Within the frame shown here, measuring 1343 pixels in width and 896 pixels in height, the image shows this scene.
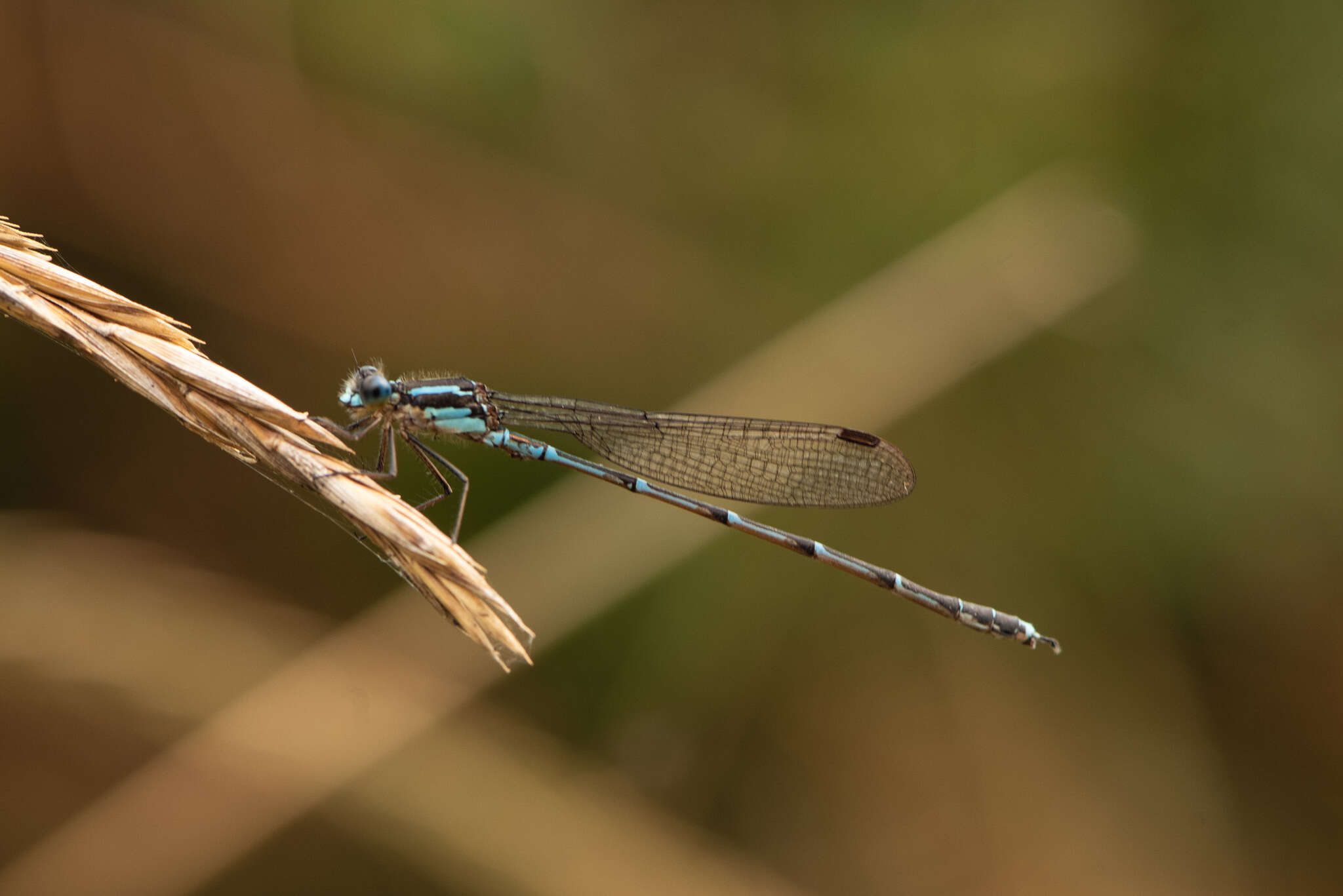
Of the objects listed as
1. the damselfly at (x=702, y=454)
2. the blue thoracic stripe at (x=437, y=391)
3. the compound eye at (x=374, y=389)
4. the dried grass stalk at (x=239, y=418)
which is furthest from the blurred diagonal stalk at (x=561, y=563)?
the dried grass stalk at (x=239, y=418)

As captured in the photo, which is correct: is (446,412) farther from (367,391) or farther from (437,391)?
(367,391)

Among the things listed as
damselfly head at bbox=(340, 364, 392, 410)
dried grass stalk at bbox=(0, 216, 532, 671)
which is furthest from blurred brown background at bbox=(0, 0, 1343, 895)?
dried grass stalk at bbox=(0, 216, 532, 671)

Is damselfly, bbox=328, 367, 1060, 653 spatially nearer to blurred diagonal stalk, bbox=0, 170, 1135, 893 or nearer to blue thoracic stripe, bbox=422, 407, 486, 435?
Answer: blue thoracic stripe, bbox=422, 407, 486, 435

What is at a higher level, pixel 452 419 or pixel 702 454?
pixel 702 454

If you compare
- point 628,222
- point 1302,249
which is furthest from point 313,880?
point 1302,249

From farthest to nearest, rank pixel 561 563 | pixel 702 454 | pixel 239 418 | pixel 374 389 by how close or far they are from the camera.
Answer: pixel 702 454 → pixel 561 563 → pixel 374 389 → pixel 239 418

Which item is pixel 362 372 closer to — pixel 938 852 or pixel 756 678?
pixel 756 678

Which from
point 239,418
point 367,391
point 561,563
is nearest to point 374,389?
point 367,391
